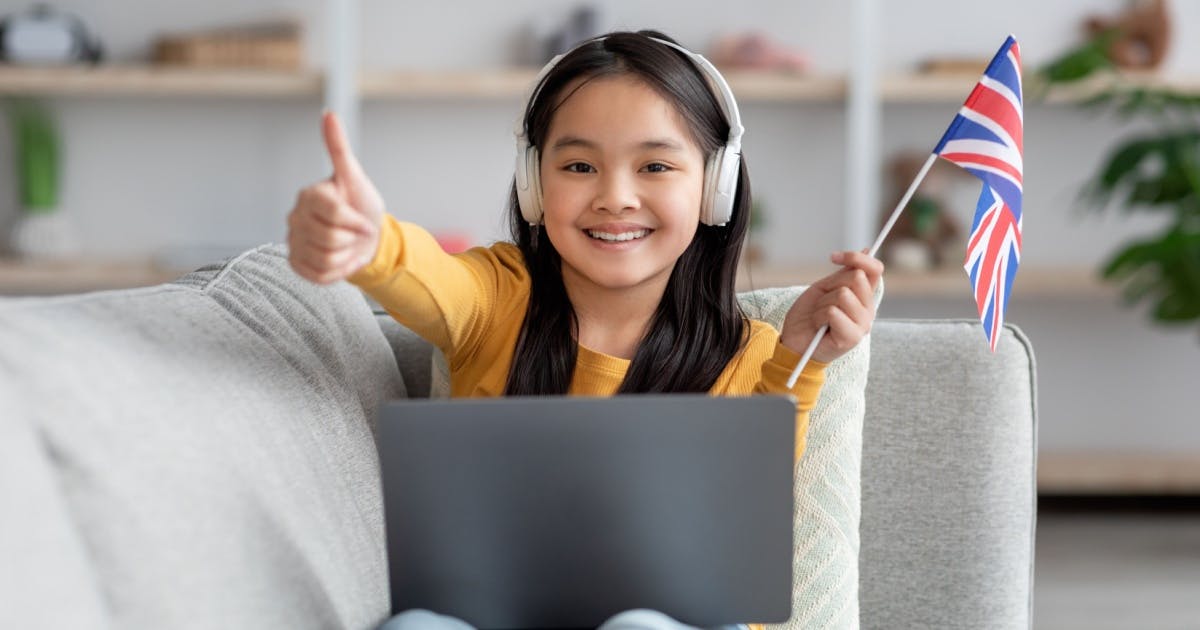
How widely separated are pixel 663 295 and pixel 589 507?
0.51 meters

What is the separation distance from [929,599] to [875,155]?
2.62 meters

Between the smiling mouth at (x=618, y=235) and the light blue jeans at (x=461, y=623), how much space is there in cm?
48

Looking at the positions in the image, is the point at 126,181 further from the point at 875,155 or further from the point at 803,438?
the point at 803,438

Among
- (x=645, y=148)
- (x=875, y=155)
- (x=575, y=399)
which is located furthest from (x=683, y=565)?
(x=875, y=155)

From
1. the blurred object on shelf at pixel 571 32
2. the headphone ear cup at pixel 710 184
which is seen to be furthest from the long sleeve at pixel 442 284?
the blurred object on shelf at pixel 571 32

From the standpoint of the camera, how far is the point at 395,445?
1002 mm

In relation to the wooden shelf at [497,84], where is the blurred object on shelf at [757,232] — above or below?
below

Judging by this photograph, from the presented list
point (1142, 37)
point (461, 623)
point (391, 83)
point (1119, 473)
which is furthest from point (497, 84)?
point (461, 623)

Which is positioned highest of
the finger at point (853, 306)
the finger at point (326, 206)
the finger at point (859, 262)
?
the finger at point (326, 206)

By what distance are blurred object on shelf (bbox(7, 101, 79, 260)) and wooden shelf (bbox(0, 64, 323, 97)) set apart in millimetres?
139

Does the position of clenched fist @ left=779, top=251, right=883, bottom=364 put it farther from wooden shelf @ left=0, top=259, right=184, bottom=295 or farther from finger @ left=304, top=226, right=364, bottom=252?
wooden shelf @ left=0, top=259, right=184, bottom=295

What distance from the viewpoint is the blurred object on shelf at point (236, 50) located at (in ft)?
12.2

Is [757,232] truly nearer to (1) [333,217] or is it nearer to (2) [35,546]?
(1) [333,217]

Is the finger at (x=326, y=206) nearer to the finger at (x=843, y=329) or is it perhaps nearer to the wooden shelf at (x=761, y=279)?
the finger at (x=843, y=329)
